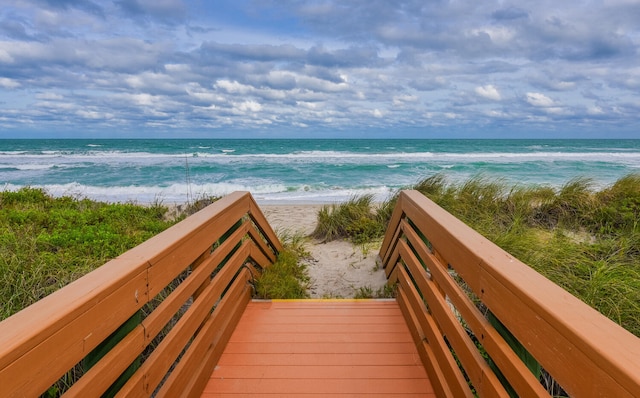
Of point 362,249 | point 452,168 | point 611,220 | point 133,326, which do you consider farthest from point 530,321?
point 452,168

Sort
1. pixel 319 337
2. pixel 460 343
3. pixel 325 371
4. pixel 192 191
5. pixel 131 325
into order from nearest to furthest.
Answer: pixel 131 325 → pixel 460 343 → pixel 325 371 → pixel 319 337 → pixel 192 191

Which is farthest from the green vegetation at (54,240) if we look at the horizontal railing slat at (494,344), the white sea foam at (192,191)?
the white sea foam at (192,191)

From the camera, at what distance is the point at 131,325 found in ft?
5.59

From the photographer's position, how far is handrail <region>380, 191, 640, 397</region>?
1021 mm

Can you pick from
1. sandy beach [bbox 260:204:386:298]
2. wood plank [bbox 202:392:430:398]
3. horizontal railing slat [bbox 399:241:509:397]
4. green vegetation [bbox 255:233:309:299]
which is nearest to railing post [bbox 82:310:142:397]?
wood plank [bbox 202:392:430:398]

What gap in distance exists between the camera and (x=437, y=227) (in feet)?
8.47

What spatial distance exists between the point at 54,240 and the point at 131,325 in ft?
11.8

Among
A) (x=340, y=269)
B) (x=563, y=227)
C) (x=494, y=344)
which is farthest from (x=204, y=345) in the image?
(x=563, y=227)

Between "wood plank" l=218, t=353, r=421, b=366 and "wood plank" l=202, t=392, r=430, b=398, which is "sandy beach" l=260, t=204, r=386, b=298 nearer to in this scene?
"wood plank" l=218, t=353, r=421, b=366

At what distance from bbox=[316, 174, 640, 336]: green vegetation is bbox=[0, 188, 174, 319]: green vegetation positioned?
318 cm

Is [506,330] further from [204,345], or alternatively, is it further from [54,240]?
[54,240]

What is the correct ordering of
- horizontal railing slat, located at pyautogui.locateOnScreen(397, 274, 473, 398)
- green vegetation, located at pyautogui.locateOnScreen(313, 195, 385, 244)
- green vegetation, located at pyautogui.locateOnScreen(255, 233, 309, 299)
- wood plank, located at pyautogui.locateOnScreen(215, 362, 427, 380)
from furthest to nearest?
green vegetation, located at pyautogui.locateOnScreen(313, 195, 385, 244) → green vegetation, located at pyautogui.locateOnScreen(255, 233, 309, 299) → wood plank, located at pyautogui.locateOnScreen(215, 362, 427, 380) → horizontal railing slat, located at pyautogui.locateOnScreen(397, 274, 473, 398)

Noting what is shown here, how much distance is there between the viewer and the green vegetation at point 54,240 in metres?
3.33

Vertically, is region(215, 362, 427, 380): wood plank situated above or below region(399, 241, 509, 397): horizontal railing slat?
below
